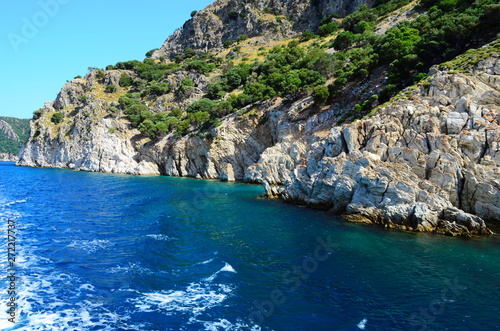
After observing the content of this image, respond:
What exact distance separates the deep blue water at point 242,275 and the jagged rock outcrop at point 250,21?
104955 mm

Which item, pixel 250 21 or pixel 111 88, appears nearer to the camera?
pixel 111 88

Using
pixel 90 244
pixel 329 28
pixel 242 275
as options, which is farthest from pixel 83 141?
pixel 329 28

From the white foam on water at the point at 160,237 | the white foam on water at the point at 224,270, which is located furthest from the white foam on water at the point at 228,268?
the white foam on water at the point at 160,237

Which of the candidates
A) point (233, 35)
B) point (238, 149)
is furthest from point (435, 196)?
point (233, 35)

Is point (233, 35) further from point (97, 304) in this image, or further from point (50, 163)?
point (97, 304)

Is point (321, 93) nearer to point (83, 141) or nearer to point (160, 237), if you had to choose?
point (160, 237)

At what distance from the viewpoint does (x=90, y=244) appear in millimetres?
20625

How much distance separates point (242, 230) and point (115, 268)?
10825 millimetres

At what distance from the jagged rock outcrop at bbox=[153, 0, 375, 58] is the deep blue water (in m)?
105

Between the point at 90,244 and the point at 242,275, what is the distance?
1195cm

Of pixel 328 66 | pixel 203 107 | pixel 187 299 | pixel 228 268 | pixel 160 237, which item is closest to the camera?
pixel 187 299

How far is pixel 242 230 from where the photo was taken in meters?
24.8

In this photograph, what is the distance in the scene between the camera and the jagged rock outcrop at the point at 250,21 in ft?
377

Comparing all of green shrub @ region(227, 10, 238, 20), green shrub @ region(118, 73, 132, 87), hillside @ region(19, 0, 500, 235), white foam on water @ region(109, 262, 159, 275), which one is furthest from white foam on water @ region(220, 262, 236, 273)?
green shrub @ region(227, 10, 238, 20)
